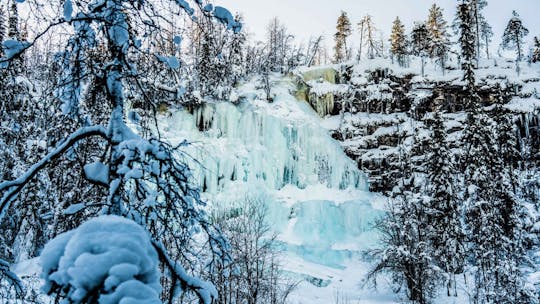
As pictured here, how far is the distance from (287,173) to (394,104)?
442 inches

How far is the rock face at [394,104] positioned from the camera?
2688 cm

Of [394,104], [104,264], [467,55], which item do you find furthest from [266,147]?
[104,264]

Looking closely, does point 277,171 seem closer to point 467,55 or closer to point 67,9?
point 467,55

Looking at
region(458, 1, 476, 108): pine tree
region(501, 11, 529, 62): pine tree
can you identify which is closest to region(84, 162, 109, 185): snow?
region(458, 1, 476, 108): pine tree

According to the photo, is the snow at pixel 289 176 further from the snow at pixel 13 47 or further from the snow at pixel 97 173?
the snow at pixel 97 173

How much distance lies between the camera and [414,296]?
61.6 feet

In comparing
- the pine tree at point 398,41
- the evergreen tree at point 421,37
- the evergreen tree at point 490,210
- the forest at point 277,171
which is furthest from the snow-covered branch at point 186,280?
the evergreen tree at point 421,37

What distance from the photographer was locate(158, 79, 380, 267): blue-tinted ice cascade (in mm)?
23312

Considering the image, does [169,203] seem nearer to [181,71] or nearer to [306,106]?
[181,71]

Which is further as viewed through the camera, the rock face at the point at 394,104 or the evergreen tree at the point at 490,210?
the rock face at the point at 394,104

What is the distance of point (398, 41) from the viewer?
42.2m

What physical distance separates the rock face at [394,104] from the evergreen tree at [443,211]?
3305mm

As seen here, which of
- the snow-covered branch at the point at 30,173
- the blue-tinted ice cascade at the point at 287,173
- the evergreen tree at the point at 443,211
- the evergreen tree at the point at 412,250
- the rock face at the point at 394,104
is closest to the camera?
the snow-covered branch at the point at 30,173

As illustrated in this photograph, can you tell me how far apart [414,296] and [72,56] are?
19.7 metres
